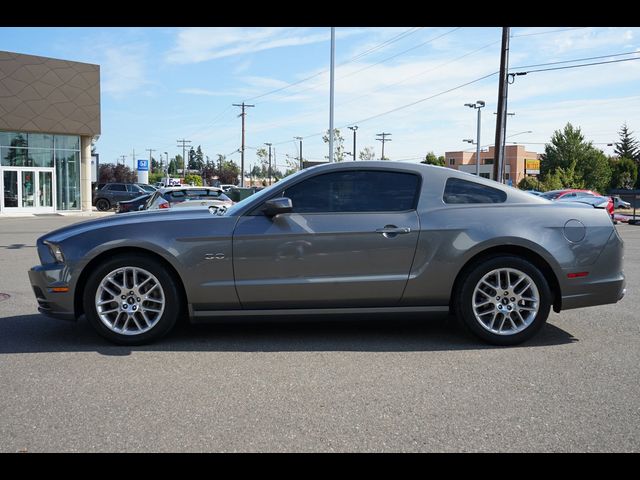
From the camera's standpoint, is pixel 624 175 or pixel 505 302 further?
pixel 624 175

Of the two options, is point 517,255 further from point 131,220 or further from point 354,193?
point 131,220

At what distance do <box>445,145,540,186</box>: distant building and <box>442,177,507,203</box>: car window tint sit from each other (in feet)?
310

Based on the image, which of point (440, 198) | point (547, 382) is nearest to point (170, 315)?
point (440, 198)

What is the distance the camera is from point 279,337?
5289mm

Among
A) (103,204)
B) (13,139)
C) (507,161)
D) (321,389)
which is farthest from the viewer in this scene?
(507,161)

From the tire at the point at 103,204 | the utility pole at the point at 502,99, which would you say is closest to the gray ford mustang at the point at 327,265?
the utility pole at the point at 502,99

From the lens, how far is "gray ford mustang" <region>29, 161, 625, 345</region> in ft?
16.3

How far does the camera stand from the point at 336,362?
4555 millimetres

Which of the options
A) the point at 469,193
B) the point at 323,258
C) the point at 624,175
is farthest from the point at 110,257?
the point at 624,175

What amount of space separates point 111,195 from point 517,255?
3666cm

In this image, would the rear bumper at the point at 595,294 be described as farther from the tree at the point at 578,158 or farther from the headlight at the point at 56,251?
the tree at the point at 578,158

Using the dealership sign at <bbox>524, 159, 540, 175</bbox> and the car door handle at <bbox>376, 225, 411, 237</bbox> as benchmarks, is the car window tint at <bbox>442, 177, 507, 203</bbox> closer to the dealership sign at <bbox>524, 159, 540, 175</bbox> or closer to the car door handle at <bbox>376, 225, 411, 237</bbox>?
the car door handle at <bbox>376, 225, 411, 237</bbox>

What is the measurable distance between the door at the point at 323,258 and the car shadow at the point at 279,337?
0.74 feet
